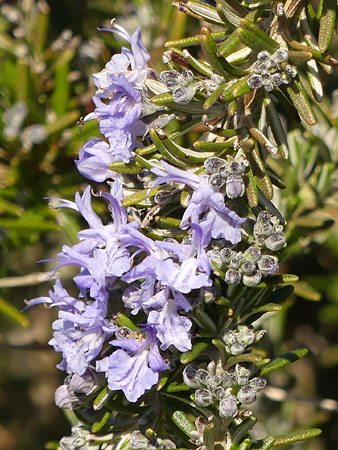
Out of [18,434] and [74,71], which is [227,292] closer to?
[74,71]

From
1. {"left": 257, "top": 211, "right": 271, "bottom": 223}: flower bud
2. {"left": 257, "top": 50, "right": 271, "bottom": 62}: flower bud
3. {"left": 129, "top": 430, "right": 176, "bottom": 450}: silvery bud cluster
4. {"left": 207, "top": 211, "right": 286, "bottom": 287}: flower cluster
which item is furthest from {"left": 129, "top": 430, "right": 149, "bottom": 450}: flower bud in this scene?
{"left": 257, "top": 50, "right": 271, "bottom": 62}: flower bud

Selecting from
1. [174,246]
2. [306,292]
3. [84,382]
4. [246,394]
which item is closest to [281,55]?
[174,246]

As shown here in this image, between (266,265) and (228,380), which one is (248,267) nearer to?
(266,265)

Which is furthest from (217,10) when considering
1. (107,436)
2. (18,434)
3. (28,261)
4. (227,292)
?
(18,434)

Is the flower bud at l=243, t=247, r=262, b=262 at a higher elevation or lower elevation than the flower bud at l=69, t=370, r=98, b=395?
higher

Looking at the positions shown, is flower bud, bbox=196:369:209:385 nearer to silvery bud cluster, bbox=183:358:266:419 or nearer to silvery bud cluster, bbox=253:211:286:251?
silvery bud cluster, bbox=183:358:266:419

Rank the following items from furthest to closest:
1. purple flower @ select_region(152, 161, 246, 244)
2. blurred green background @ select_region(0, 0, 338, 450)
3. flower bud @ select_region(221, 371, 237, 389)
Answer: blurred green background @ select_region(0, 0, 338, 450) < flower bud @ select_region(221, 371, 237, 389) < purple flower @ select_region(152, 161, 246, 244)
